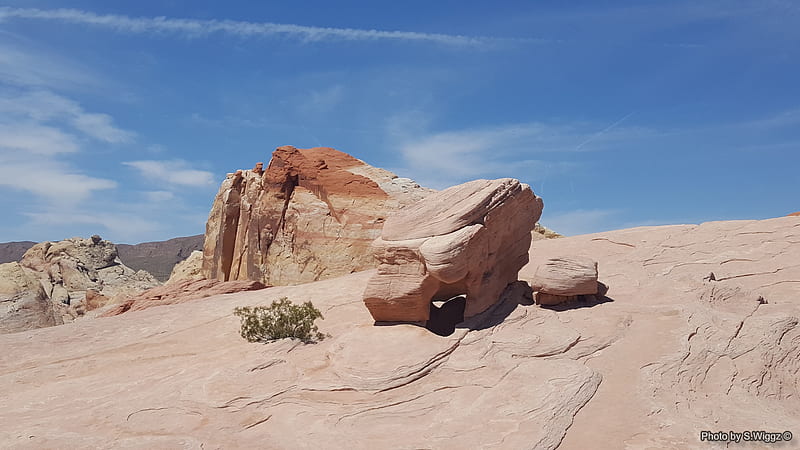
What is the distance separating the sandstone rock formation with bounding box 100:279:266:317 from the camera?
16.4 meters

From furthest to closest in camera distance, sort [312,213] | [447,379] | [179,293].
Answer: [312,213]
[179,293]
[447,379]

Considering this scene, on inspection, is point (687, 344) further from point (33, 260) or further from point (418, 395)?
point (33, 260)

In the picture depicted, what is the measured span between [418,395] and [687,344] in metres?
4.23

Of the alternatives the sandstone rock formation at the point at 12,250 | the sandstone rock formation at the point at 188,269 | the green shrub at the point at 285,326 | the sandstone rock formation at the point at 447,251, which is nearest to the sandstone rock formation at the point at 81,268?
the sandstone rock formation at the point at 188,269

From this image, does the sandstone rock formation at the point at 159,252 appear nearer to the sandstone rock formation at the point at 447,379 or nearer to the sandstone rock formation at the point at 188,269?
the sandstone rock formation at the point at 188,269

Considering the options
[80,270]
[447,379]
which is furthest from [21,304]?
[80,270]

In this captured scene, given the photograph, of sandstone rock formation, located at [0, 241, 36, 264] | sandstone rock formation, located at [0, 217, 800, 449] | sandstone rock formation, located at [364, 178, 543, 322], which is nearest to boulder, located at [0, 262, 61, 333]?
sandstone rock formation, located at [0, 217, 800, 449]

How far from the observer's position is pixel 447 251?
9.84 m

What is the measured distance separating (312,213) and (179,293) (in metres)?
4.96

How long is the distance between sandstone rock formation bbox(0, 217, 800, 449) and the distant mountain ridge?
81.6 m

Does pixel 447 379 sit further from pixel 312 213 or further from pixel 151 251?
pixel 151 251

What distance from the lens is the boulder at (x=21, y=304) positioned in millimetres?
16062

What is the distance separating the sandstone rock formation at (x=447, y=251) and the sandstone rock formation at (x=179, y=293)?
7571 mm

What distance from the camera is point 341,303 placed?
13.4 m
